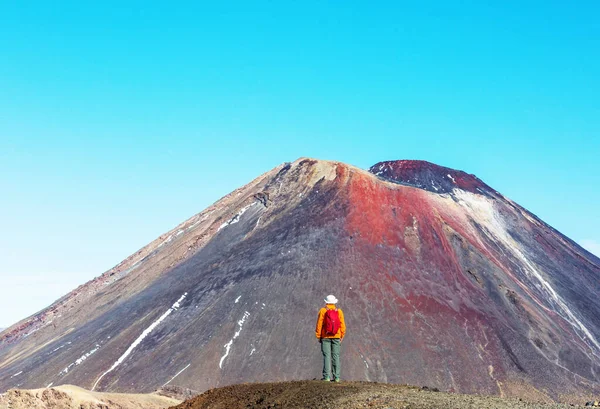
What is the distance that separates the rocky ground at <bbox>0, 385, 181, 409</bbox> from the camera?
93.5 feet

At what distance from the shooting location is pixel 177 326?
201ft

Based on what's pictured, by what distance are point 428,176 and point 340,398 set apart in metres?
75.7

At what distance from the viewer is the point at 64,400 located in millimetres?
30734

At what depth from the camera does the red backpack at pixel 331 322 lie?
1978 centimetres

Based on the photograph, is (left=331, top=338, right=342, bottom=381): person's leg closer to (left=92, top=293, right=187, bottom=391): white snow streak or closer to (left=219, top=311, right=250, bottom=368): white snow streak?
(left=219, top=311, right=250, bottom=368): white snow streak

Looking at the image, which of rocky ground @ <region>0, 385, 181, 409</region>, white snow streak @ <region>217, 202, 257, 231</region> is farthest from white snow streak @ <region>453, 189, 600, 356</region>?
rocky ground @ <region>0, 385, 181, 409</region>

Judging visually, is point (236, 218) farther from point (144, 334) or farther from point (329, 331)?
point (329, 331)

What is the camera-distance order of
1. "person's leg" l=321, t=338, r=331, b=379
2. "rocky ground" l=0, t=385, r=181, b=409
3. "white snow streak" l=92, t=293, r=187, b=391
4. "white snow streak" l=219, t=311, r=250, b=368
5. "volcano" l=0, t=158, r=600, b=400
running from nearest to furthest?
"person's leg" l=321, t=338, r=331, b=379
"rocky ground" l=0, t=385, r=181, b=409
"white snow streak" l=219, t=311, r=250, b=368
"volcano" l=0, t=158, r=600, b=400
"white snow streak" l=92, t=293, r=187, b=391

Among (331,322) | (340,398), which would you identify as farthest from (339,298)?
(340,398)

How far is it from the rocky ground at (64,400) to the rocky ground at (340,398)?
37.4 feet

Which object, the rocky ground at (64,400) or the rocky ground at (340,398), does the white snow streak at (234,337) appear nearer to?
the rocky ground at (64,400)

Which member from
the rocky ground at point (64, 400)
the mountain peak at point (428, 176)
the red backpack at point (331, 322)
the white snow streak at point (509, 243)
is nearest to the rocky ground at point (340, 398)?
the red backpack at point (331, 322)

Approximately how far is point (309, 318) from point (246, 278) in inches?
329

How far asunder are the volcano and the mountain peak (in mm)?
1875
